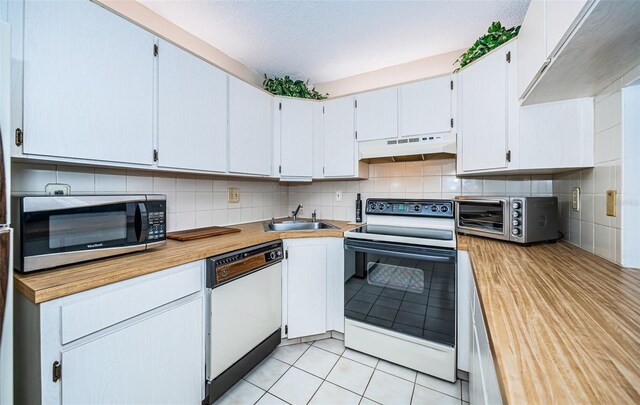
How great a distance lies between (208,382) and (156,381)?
0.32m

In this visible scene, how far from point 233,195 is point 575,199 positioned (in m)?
2.40

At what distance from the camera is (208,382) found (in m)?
1.38

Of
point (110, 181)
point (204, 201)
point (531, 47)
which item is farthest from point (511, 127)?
point (110, 181)

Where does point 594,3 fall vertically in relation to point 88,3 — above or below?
below

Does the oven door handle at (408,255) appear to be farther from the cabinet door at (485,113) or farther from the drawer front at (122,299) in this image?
the drawer front at (122,299)

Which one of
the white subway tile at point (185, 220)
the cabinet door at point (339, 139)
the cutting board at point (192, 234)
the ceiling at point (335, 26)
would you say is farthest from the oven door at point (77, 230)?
the cabinet door at point (339, 139)

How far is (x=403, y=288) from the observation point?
5.53ft

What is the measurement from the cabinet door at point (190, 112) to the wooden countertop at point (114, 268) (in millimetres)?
517

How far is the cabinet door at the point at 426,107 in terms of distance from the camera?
1904mm

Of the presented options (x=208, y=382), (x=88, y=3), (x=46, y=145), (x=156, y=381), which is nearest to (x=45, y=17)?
(x=88, y=3)

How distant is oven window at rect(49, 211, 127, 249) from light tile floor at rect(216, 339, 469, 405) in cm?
110

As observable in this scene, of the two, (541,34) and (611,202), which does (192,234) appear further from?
(611,202)

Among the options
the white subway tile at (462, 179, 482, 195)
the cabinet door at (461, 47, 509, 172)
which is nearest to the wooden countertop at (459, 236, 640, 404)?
the cabinet door at (461, 47, 509, 172)

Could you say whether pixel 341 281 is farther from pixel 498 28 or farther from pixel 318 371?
pixel 498 28
